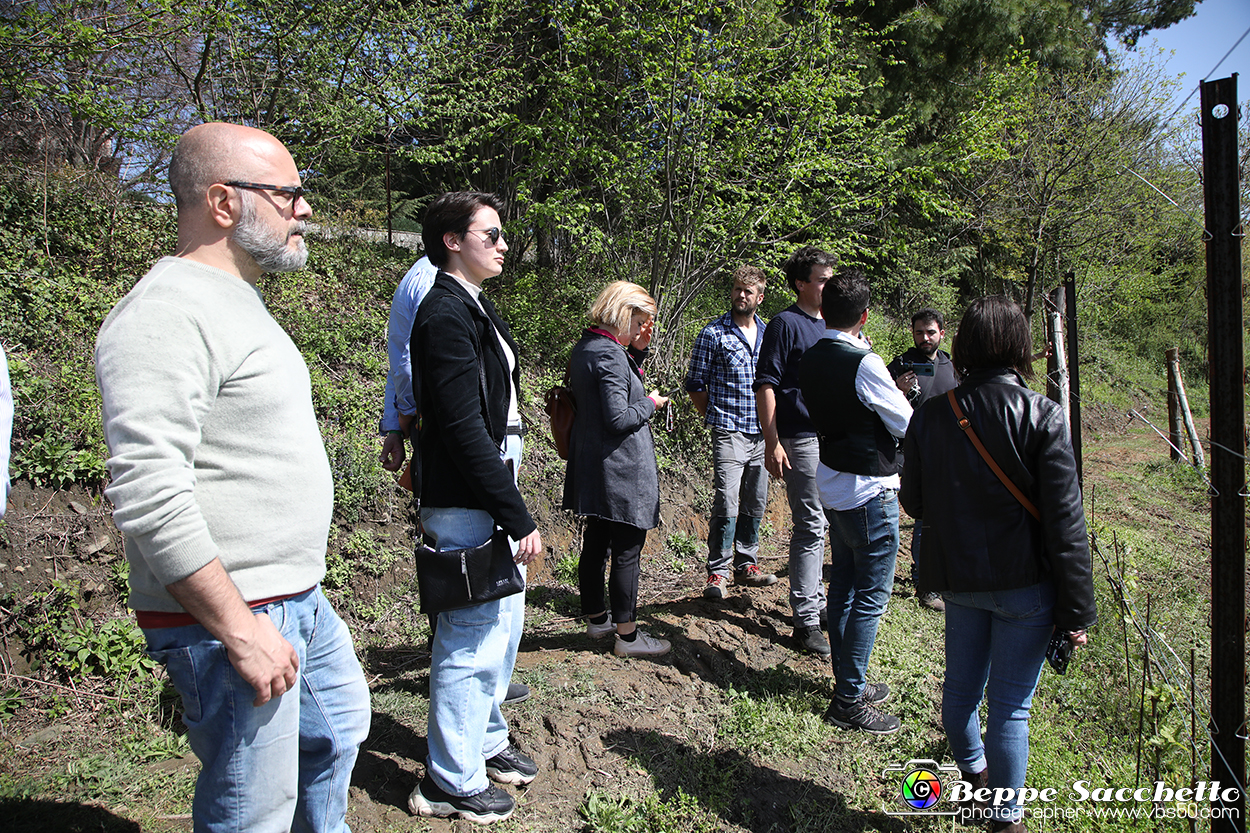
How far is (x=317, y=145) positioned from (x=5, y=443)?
626cm

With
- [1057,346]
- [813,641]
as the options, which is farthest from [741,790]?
[1057,346]

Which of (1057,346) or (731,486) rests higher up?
(1057,346)

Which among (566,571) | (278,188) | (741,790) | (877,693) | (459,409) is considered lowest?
(741,790)

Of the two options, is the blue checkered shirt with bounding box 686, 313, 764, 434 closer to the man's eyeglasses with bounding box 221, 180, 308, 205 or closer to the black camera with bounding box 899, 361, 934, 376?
the black camera with bounding box 899, 361, 934, 376

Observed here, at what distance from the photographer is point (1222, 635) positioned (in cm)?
234

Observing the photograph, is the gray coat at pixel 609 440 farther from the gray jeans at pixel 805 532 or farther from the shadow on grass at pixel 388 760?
the shadow on grass at pixel 388 760

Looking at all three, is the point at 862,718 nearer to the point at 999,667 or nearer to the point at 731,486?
the point at 999,667

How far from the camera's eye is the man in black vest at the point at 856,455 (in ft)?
10.4

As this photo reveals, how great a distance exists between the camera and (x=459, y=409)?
7.43 feet

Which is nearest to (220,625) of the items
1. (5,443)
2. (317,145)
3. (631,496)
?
(5,443)

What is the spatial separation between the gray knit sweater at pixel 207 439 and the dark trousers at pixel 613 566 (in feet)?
6.65

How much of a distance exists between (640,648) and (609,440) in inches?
44.7

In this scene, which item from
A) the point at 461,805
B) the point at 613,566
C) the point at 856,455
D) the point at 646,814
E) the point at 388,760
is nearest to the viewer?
the point at 461,805

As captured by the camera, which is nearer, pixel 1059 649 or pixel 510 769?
pixel 1059 649
